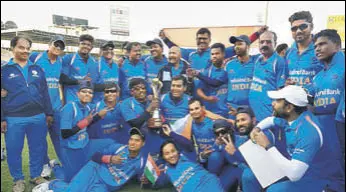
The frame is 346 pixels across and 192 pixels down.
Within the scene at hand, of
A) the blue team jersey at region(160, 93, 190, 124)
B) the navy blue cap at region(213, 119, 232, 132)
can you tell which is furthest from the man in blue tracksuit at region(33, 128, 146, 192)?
the navy blue cap at region(213, 119, 232, 132)

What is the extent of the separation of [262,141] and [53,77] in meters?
3.75

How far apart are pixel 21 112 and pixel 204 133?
2.41 m

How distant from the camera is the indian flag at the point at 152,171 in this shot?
3893 mm

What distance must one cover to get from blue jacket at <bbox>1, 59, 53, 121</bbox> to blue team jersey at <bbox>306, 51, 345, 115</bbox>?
11.4 feet

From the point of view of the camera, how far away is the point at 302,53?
3600 mm

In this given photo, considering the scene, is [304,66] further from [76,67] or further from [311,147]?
[76,67]

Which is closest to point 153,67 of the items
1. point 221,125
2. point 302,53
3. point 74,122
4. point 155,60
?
point 155,60

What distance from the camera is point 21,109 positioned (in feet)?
13.1

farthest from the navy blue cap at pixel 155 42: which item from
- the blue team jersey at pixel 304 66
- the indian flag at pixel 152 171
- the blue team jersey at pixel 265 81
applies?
the blue team jersey at pixel 304 66

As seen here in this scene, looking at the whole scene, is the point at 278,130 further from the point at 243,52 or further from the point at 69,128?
the point at 69,128

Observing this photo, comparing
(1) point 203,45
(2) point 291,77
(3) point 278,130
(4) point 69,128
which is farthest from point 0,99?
(2) point 291,77

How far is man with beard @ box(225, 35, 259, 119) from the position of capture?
425cm

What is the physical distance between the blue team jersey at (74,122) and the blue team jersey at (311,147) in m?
2.58

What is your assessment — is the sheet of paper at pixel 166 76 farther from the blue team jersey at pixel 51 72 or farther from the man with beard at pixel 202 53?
the blue team jersey at pixel 51 72
